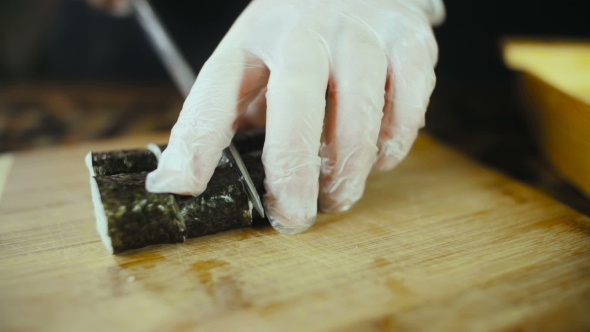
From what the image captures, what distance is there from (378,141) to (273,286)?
2.26 feet

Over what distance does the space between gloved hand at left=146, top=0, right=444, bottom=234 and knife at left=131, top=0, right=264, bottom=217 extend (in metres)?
0.06

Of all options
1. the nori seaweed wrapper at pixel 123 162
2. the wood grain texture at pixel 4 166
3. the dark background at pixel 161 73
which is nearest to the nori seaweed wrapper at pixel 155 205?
the nori seaweed wrapper at pixel 123 162

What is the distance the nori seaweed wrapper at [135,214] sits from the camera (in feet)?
3.94

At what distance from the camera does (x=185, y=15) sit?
3035 mm

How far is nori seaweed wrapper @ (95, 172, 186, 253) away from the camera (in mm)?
1200

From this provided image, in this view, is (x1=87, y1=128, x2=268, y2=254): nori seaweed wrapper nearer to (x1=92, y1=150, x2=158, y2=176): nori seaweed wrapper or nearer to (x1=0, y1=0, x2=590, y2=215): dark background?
(x1=92, y1=150, x2=158, y2=176): nori seaweed wrapper

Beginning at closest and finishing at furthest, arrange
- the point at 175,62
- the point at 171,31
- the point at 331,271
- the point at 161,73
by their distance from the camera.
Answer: the point at 331,271 → the point at 175,62 → the point at 171,31 → the point at 161,73

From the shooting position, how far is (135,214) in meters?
1.22

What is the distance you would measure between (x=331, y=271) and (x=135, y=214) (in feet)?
1.85

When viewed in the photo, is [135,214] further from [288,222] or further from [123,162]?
[288,222]

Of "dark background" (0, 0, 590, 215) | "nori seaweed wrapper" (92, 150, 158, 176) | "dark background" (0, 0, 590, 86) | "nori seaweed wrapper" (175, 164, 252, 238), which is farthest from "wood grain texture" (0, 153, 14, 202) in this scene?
"dark background" (0, 0, 590, 86)

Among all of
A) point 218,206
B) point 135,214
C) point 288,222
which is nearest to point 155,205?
point 135,214

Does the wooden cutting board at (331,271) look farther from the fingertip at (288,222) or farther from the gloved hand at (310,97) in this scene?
the gloved hand at (310,97)

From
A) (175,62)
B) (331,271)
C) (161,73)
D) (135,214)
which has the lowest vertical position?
(331,271)
